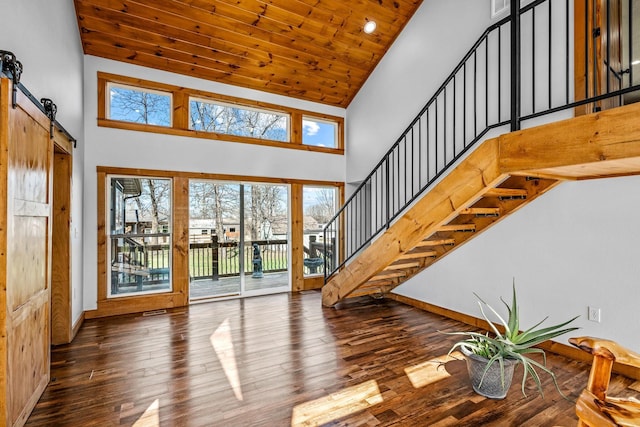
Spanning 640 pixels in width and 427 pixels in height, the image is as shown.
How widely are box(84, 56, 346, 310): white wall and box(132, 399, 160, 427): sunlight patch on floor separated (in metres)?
2.81

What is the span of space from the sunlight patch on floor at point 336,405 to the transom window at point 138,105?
4.41 m

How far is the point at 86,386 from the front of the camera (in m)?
2.75

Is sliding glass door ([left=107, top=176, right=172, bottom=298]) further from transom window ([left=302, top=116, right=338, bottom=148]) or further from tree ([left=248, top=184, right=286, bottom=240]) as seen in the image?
transom window ([left=302, top=116, right=338, bottom=148])

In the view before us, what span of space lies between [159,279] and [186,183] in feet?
4.93

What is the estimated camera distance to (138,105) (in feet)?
16.1

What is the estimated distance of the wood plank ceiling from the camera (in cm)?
425

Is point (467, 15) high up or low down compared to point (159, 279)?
up

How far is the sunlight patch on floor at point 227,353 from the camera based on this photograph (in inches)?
110

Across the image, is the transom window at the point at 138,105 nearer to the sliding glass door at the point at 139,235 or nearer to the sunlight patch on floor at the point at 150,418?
the sliding glass door at the point at 139,235

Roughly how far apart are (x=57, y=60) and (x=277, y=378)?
3625 millimetres

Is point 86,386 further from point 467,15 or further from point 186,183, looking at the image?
point 467,15

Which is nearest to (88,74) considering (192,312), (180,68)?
(180,68)

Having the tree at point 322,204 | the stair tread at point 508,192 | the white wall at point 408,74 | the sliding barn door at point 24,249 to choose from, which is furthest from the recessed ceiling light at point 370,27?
the sliding barn door at point 24,249

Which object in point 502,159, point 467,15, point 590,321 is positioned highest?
point 467,15
